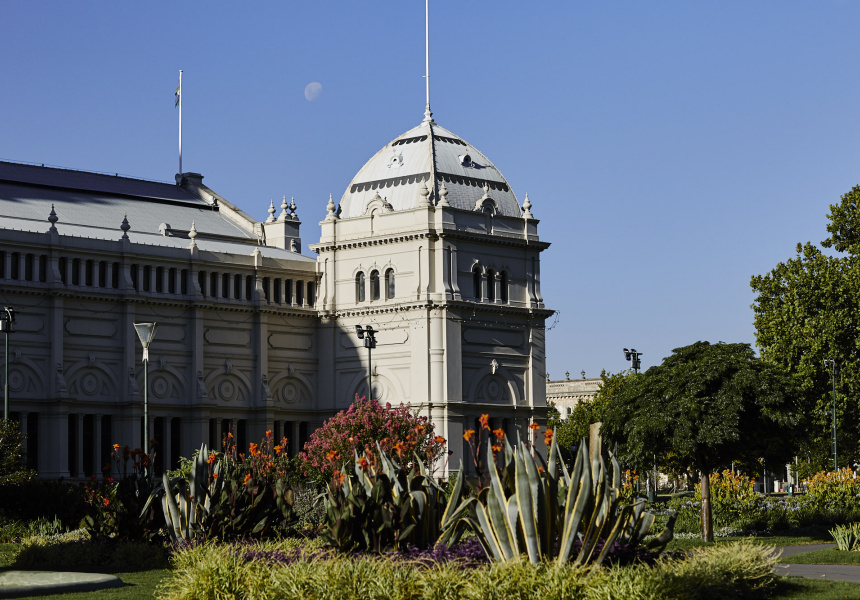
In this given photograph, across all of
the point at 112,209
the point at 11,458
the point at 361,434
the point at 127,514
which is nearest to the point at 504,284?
the point at 112,209

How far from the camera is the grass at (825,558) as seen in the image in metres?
32.9

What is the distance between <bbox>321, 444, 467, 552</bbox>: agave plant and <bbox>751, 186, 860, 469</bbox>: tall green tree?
2024 inches

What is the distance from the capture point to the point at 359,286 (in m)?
79.2

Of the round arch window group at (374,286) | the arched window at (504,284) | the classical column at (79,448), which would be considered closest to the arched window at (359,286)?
the round arch window group at (374,286)

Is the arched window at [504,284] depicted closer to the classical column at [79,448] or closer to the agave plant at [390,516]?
the classical column at [79,448]

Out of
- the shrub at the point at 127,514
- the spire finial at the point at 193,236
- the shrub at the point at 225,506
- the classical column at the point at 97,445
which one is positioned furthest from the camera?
the spire finial at the point at 193,236

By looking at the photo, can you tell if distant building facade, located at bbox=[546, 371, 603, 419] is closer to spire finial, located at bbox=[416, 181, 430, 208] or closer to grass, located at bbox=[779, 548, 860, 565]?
spire finial, located at bbox=[416, 181, 430, 208]

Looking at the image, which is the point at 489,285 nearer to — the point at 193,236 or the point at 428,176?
the point at 428,176

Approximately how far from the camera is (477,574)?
21.5 metres

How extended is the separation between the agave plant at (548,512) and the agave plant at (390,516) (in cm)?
222

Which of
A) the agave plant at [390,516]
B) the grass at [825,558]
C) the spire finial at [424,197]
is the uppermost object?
the spire finial at [424,197]

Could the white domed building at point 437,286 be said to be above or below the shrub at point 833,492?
above

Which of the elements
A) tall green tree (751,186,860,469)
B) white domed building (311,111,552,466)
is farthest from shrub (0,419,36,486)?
tall green tree (751,186,860,469)

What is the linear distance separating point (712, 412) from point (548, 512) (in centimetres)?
2068
